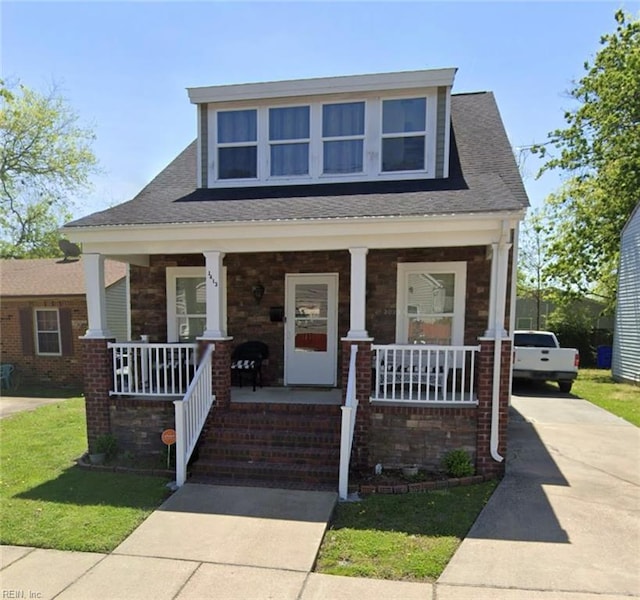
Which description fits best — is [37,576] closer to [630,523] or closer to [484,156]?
[630,523]

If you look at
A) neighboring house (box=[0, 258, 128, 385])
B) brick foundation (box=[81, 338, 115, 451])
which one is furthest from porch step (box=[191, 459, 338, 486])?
neighboring house (box=[0, 258, 128, 385])

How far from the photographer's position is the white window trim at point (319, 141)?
699cm

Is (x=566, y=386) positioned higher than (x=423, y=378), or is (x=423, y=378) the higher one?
(x=423, y=378)

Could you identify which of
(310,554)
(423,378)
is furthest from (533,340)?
(310,554)

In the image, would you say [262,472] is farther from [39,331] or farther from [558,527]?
[39,331]

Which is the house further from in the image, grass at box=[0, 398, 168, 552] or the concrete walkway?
the concrete walkway

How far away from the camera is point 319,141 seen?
7.27 metres

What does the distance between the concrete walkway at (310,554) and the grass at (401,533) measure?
0.37ft

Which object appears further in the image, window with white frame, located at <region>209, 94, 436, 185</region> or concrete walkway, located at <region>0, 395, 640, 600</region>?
window with white frame, located at <region>209, 94, 436, 185</region>

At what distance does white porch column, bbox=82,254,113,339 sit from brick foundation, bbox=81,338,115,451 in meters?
0.14

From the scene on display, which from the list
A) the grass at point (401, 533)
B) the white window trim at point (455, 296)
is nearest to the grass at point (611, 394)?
the white window trim at point (455, 296)

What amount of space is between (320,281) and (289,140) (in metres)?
2.55

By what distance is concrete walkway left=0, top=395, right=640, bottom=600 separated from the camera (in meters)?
3.13

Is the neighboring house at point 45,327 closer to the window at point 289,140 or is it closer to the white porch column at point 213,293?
the window at point 289,140
